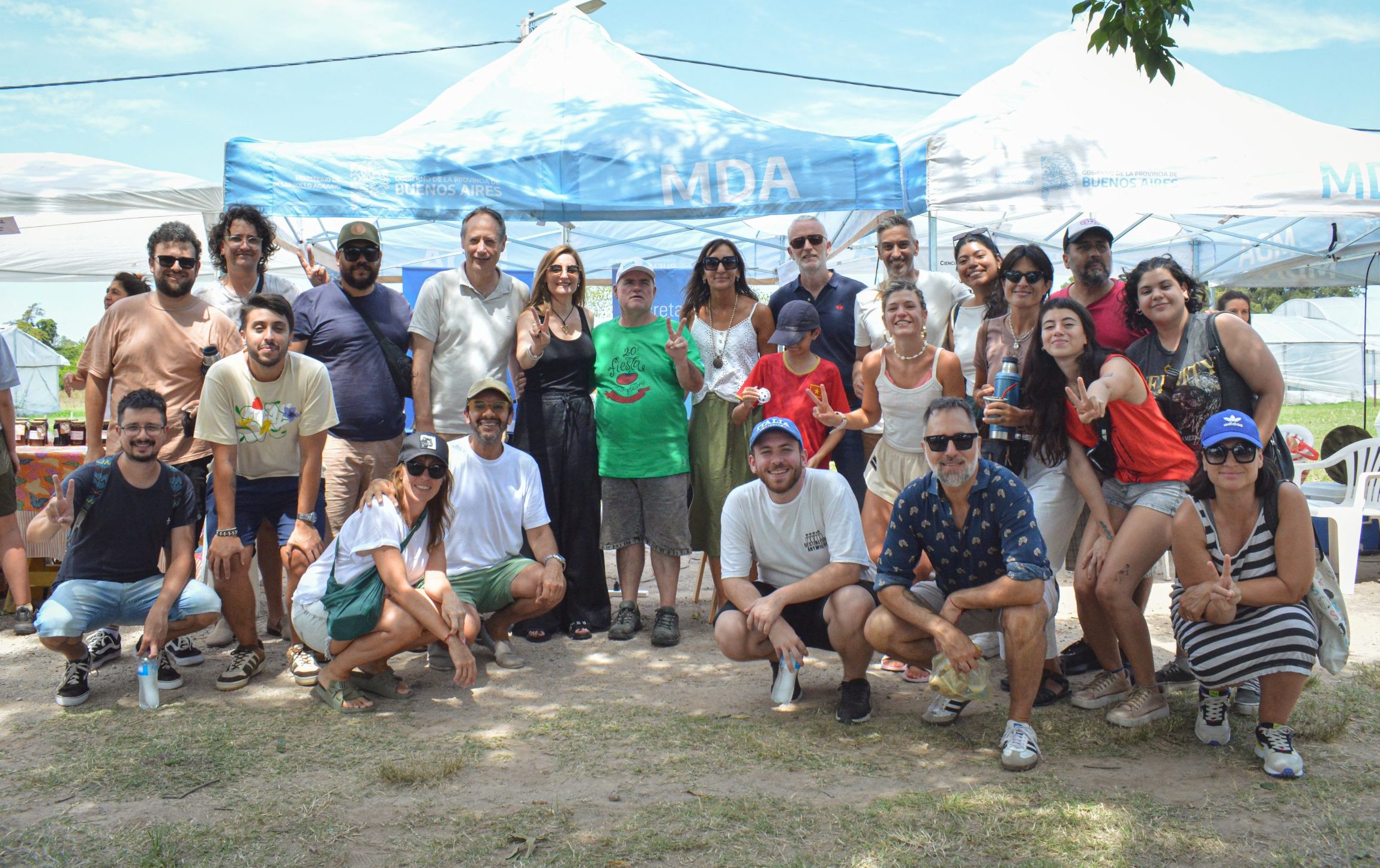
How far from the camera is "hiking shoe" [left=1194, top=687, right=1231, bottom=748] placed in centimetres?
358

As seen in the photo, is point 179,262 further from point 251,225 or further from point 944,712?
point 944,712

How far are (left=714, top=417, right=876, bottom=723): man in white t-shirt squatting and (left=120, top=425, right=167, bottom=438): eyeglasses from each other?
2441 millimetres

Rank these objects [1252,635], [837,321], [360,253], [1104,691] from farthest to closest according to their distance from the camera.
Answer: [837,321], [360,253], [1104,691], [1252,635]

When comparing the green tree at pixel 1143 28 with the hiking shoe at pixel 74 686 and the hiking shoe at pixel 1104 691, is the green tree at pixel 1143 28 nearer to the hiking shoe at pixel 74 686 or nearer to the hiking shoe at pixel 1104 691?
the hiking shoe at pixel 1104 691

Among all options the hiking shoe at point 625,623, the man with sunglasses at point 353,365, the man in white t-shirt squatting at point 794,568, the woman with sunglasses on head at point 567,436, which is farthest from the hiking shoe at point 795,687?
the man with sunglasses at point 353,365

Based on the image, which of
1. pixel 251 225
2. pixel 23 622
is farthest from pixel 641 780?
pixel 23 622

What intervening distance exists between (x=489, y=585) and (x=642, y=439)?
111 cm

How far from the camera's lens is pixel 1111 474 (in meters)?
4.00

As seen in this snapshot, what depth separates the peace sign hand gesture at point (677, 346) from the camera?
5070 mm

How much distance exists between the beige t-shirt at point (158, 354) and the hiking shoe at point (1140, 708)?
4.12 metres

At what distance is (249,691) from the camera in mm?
4355

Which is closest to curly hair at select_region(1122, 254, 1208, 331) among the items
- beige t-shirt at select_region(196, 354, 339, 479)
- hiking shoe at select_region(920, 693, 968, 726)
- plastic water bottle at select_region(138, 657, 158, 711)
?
hiking shoe at select_region(920, 693, 968, 726)

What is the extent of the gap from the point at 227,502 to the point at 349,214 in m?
2.32

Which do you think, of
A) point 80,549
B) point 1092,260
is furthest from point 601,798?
point 1092,260
